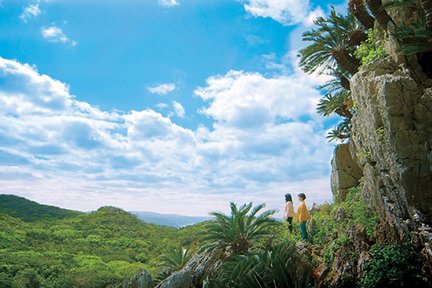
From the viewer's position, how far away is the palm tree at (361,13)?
44.7ft

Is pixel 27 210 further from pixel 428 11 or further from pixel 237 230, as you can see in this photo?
pixel 428 11

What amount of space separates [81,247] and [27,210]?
20.2m

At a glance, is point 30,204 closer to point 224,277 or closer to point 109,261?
point 109,261

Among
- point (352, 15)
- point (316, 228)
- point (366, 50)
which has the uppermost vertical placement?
point (352, 15)

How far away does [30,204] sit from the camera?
53406mm

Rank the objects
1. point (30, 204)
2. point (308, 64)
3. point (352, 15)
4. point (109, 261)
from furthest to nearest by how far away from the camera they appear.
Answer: point (30, 204), point (109, 261), point (308, 64), point (352, 15)

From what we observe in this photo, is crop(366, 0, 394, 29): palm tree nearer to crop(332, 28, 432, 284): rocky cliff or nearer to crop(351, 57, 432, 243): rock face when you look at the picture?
crop(332, 28, 432, 284): rocky cliff

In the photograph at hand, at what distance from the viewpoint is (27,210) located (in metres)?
51.1

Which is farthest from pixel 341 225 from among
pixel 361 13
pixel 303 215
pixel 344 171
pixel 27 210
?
pixel 27 210

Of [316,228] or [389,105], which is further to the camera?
[316,228]

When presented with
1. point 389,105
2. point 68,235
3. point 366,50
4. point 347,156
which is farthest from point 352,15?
point 68,235

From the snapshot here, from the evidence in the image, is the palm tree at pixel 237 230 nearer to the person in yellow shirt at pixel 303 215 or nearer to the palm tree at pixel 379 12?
the person in yellow shirt at pixel 303 215

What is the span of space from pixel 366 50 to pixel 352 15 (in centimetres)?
226

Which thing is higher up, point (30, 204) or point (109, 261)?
point (30, 204)
